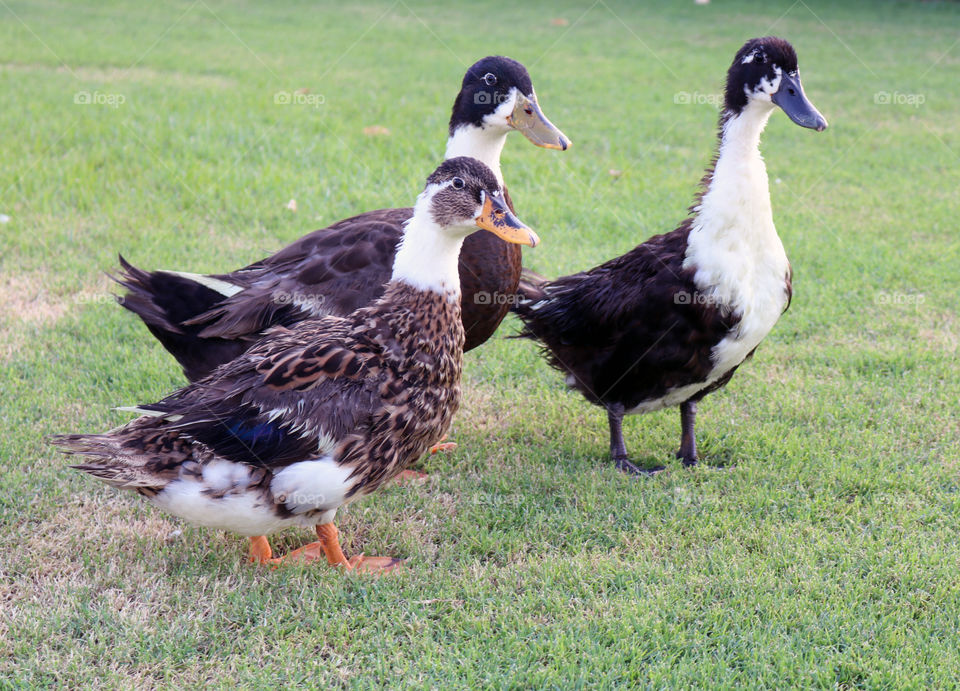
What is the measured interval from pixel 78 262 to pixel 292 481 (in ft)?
11.1

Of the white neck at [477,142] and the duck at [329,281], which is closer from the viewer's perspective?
the duck at [329,281]

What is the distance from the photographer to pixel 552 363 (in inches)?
169

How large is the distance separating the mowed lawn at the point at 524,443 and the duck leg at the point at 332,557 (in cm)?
9

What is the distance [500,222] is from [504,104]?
1051mm

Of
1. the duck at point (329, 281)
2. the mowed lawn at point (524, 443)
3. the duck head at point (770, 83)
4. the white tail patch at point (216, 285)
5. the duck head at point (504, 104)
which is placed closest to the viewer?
the mowed lawn at point (524, 443)

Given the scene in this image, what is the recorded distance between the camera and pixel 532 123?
4098mm

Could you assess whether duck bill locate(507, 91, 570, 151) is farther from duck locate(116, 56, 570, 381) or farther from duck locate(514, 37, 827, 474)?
duck locate(514, 37, 827, 474)

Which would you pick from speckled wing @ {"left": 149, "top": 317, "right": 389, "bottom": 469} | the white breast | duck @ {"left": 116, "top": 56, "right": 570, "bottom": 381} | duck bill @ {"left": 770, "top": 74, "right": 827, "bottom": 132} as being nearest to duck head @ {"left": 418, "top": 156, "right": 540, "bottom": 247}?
duck @ {"left": 116, "top": 56, "right": 570, "bottom": 381}

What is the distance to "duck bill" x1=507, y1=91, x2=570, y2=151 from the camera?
161 inches

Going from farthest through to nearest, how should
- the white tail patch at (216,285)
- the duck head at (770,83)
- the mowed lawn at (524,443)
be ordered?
the white tail patch at (216,285)
the duck head at (770,83)
the mowed lawn at (524,443)

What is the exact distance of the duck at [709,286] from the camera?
363 cm

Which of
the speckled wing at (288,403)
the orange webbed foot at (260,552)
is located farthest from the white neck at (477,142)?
the orange webbed foot at (260,552)

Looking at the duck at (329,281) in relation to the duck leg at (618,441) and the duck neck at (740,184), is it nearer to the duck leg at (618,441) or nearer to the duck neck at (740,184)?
the duck leg at (618,441)

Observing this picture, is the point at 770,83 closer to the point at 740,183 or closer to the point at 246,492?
the point at 740,183
